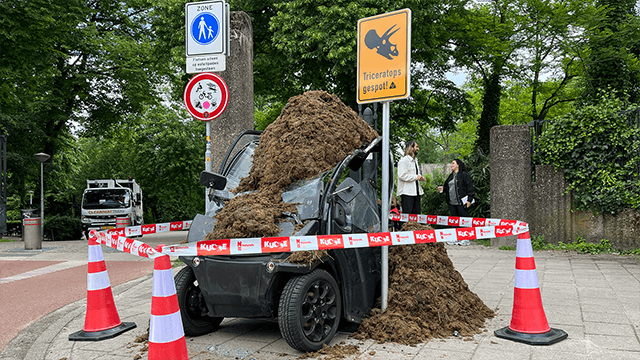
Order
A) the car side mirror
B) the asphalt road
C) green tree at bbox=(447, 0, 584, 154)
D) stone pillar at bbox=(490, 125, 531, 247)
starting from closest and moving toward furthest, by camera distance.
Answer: the car side mirror
the asphalt road
stone pillar at bbox=(490, 125, 531, 247)
green tree at bbox=(447, 0, 584, 154)

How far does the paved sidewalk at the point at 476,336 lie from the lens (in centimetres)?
408

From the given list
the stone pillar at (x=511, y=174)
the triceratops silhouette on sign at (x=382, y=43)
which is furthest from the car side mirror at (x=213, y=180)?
the stone pillar at (x=511, y=174)

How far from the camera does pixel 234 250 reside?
3855mm

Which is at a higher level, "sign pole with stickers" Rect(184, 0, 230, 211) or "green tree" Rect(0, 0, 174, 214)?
"green tree" Rect(0, 0, 174, 214)

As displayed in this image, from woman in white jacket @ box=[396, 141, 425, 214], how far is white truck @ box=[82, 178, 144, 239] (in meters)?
15.8

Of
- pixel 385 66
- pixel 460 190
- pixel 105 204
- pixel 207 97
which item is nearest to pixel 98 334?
pixel 207 97

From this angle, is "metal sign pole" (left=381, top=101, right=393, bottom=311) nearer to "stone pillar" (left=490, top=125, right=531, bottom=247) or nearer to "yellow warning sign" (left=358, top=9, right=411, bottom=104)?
"yellow warning sign" (left=358, top=9, right=411, bottom=104)

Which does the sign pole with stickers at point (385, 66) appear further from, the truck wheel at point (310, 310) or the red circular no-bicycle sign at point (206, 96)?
the red circular no-bicycle sign at point (206, 96)

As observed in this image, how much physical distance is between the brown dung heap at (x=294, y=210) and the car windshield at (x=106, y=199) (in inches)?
787

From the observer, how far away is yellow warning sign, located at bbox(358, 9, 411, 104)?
4926mm

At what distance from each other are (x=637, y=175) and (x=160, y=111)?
931 inches

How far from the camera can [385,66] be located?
16.7 feet

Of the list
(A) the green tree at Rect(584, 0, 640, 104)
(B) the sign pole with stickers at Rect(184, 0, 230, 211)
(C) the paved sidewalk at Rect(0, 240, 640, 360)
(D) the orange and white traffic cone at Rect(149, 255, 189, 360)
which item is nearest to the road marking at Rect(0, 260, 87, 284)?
(C) the paved sidewalk at Rect(0, 240, 640, 360)

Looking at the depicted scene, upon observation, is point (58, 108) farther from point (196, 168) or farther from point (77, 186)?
point (77, 186)
